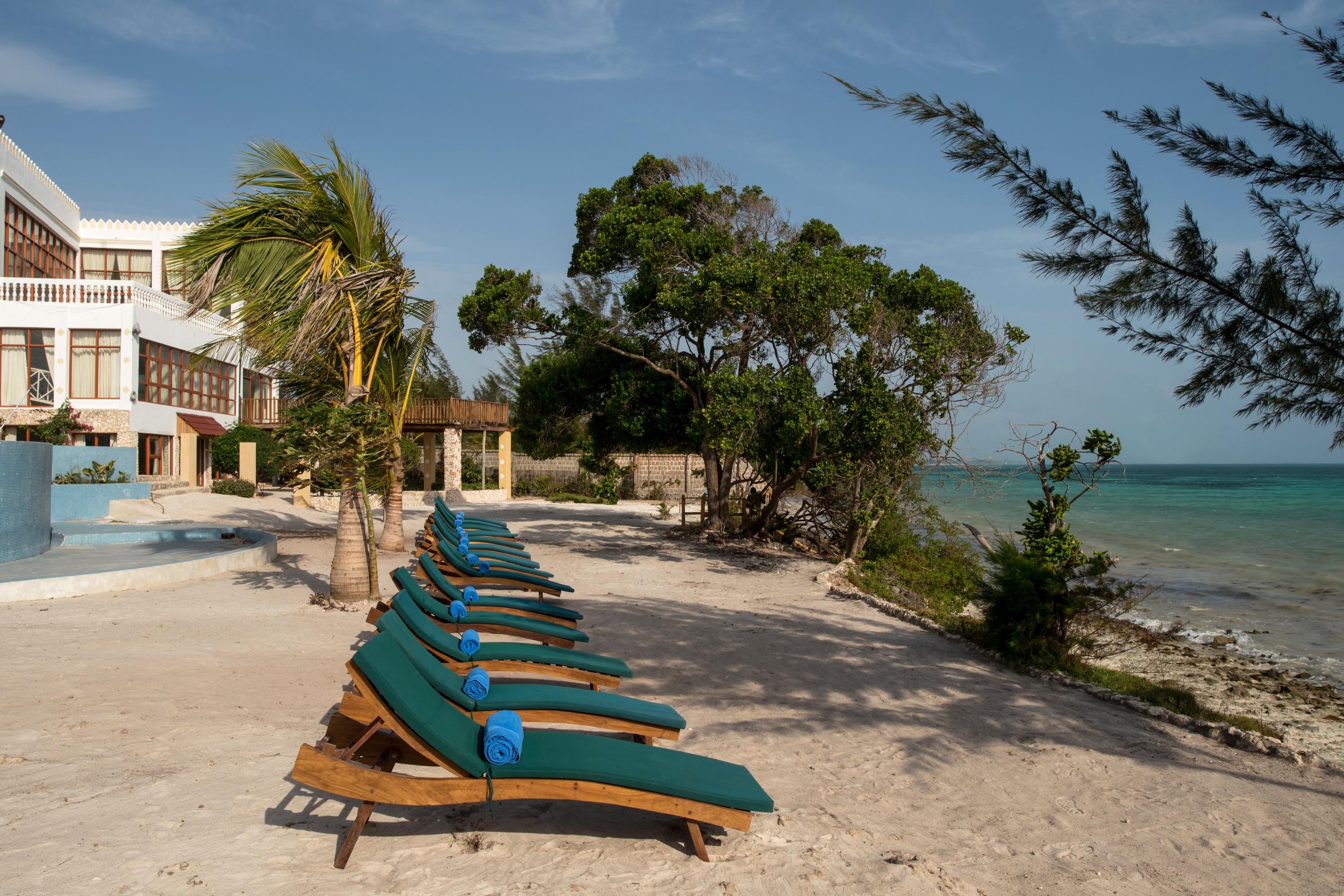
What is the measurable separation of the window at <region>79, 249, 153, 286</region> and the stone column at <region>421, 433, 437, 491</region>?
13523 mm

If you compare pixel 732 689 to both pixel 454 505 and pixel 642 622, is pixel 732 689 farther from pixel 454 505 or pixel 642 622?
pixel 454 505

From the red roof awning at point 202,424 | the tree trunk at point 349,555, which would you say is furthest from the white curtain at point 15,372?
the tree trunk at point 349,555

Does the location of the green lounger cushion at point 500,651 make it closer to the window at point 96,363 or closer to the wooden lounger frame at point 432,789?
the wooden lounger frame at point 432,789

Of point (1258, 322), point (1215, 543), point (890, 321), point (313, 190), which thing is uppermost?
point (313, 190)

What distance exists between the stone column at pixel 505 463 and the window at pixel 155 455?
10.6 m

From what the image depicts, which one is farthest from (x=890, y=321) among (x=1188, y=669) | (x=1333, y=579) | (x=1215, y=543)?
(x=1215, y=543)

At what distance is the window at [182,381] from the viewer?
2452 cm

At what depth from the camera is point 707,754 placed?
15.2 ft

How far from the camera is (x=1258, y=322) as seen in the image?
11.3ft

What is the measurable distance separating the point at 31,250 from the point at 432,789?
109 feet

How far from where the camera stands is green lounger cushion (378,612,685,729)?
392cm

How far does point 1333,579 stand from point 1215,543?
27.4 feet

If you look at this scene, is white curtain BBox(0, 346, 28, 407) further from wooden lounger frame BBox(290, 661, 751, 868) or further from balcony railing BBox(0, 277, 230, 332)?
wooden lounger frame BBox(290, 661, 751, 868)

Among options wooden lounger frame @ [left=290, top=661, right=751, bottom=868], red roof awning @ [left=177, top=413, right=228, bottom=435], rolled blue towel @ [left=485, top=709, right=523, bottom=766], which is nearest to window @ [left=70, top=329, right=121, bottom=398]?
red roof awning @ [left=177, top=413, right=228, bottom=435]
